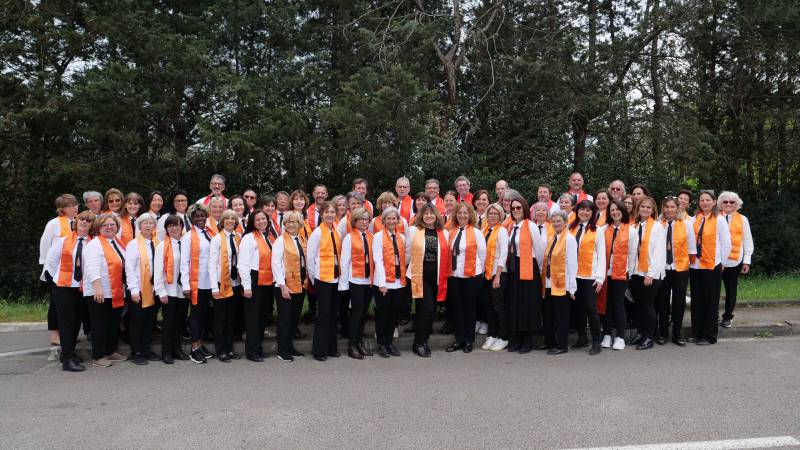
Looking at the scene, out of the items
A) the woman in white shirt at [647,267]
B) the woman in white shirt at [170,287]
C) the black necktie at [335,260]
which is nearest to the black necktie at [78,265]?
the woman in white shirt at [170,287]

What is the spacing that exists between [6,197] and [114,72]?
14.1ft

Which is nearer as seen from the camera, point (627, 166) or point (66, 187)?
point (66, 187)

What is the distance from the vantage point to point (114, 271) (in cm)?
636

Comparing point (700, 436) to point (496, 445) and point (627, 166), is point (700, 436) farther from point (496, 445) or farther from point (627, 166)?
point (627, 166)

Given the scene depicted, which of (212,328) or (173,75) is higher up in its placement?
(173,75)

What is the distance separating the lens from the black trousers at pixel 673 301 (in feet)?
23.4

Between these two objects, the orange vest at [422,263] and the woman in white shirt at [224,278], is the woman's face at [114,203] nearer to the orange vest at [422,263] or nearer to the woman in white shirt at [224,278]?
the woman in white shirt at [224,278]

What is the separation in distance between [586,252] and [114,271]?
560 cm

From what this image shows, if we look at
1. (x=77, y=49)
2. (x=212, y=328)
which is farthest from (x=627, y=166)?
(x=77, y=49)

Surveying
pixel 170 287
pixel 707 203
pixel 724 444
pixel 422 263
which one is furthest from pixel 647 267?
pixel 170 287

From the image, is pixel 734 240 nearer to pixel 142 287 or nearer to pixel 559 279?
pixel 559 279

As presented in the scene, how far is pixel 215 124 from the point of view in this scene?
11000 mm

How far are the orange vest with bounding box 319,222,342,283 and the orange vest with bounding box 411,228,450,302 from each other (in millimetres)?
946

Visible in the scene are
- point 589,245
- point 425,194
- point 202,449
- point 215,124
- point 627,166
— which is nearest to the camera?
point 202,449
